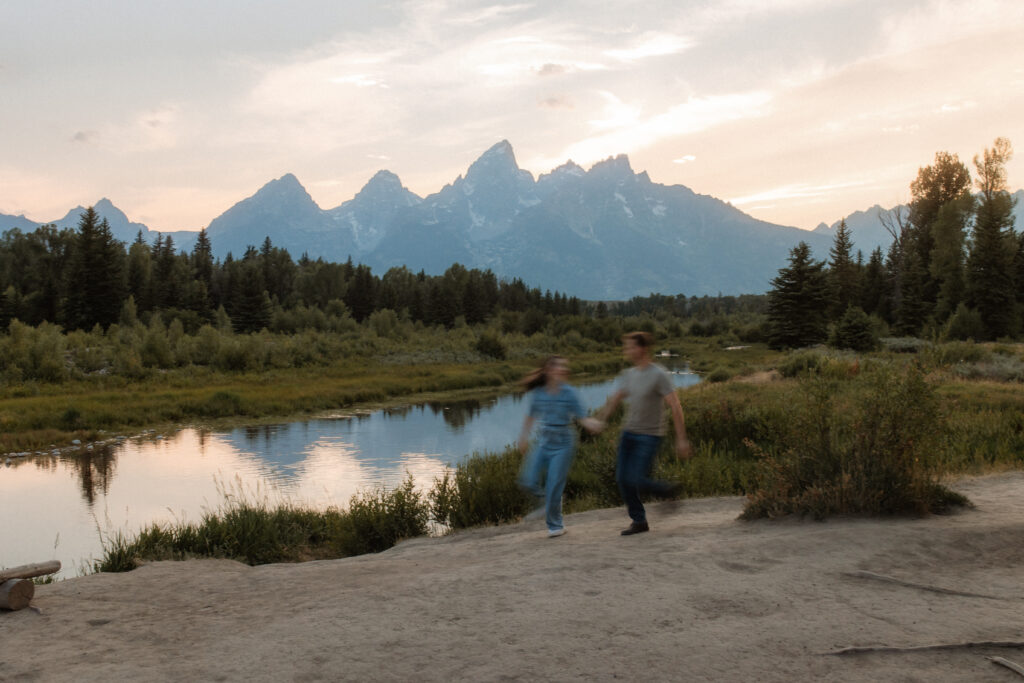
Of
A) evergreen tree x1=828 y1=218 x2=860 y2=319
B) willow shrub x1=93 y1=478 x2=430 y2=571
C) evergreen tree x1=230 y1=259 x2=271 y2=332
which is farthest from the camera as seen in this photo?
evergreen tree x1=230 y1=259 x2=271 y2=332

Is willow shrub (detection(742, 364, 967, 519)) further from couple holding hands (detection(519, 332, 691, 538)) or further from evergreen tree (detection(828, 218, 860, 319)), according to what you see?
evergreen tree (detection(828, 218, 860, 319))

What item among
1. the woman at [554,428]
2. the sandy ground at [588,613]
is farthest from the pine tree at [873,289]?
the woman at [554,428]

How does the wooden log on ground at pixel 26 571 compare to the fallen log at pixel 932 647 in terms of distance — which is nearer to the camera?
the fallen log at pixel 932 647

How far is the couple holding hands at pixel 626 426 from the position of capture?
7.72 meters

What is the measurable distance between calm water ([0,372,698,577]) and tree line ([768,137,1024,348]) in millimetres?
31298

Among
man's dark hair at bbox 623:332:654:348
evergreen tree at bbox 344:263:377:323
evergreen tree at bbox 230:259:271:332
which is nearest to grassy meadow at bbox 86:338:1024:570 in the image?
man's dark hair at bbox 623:332:654:348

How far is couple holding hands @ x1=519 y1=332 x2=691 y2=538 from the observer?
7.72m

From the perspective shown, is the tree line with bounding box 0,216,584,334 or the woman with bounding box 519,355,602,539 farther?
the tree line with bounding box 0,216,584,334

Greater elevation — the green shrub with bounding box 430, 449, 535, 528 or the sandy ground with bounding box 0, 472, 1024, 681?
the sandy ground with bounding box 0, 472, 1024, 681

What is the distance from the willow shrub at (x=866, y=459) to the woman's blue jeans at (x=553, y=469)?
2.06m

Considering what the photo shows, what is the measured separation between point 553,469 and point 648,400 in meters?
1.31

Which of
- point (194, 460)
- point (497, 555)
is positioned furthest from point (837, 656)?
point (194, 460)

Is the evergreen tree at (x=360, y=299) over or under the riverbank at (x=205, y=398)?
over

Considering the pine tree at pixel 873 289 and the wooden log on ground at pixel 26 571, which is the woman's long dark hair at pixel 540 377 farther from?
the pine tree at pixel 873 289
